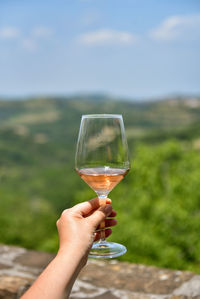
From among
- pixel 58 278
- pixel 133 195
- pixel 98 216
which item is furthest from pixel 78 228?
pixel 133 195

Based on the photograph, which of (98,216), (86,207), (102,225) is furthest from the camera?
(102,225)

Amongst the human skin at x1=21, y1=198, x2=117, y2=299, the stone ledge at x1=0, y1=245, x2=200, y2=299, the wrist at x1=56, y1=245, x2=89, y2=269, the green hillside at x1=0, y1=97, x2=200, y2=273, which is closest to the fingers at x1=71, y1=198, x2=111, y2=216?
the human skin at x1=21, y1=198, x2=117, y2=299

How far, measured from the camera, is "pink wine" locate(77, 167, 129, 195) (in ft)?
5.21

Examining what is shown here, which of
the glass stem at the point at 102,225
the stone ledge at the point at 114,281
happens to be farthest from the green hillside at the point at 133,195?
the glass stem at the point at 102,225

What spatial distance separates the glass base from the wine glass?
0.92ft

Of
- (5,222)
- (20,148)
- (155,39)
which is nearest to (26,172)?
(20,148)

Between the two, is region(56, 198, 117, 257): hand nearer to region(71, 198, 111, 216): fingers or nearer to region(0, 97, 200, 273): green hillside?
region(71, 198, 111, 216): fingers

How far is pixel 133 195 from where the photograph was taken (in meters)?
16.7

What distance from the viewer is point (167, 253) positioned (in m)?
12.6

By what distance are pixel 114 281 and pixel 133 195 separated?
14.3 meters

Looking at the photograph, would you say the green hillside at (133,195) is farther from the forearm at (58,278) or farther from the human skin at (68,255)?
the forearm at (58,278)

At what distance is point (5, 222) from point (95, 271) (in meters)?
21.3

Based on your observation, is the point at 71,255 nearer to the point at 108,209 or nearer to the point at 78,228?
the point at 78,228

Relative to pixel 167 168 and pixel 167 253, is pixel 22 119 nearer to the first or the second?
pixel 167 168
